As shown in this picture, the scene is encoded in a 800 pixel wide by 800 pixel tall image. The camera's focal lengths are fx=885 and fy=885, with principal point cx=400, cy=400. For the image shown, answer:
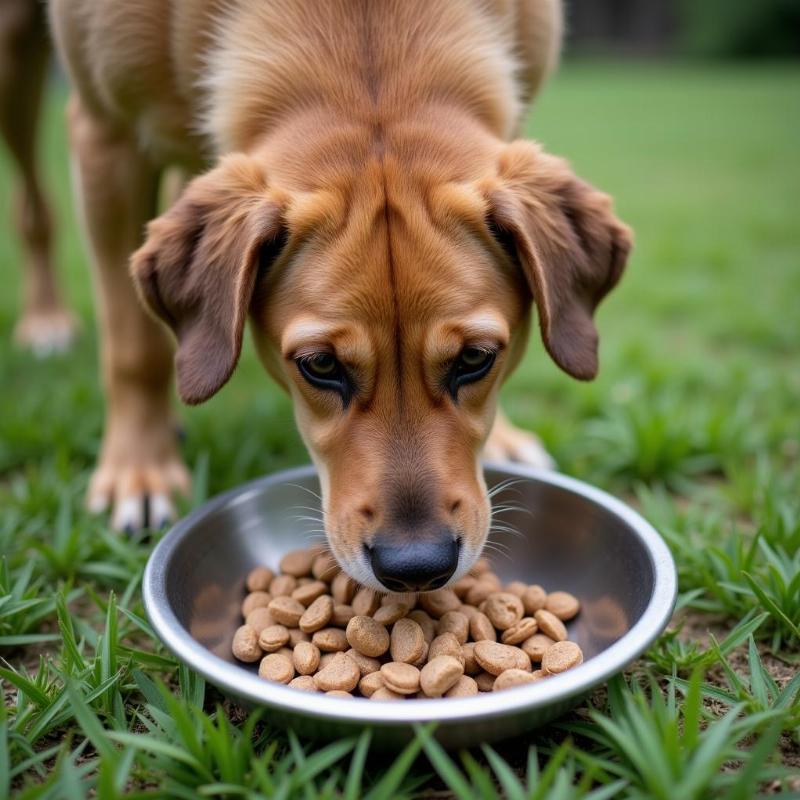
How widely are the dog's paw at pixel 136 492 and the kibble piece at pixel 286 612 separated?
1.15 m

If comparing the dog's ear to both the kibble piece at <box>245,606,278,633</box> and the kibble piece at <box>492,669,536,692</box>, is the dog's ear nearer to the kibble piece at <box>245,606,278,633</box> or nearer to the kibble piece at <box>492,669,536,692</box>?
the kibble piece at <box>245,606,278,633</box>

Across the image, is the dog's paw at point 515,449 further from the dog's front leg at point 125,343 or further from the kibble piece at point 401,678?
the kibble piece at point 401,678

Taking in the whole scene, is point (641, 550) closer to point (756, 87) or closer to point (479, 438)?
point (479, 438)

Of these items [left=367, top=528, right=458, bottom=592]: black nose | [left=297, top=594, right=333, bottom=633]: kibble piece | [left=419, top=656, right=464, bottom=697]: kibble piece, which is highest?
[left=367, top=528, right=458, bottom=592]: black nose

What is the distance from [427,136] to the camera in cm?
291

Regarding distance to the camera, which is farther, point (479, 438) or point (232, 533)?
point (232, 533)

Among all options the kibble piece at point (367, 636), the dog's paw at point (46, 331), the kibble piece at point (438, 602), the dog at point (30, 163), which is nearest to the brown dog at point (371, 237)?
the kibble piece at point (367, 636)

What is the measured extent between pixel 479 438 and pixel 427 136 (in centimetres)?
101

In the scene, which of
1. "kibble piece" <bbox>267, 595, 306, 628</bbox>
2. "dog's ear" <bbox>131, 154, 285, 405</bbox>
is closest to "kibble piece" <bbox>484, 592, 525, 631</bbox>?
"kibble piece" <bbox>267, 595, 306, 628</bbox>

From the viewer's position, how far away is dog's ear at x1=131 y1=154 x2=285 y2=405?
110 inches

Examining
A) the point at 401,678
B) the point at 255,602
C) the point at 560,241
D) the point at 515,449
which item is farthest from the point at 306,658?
the point at 515,449

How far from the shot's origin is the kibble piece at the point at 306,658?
262cm

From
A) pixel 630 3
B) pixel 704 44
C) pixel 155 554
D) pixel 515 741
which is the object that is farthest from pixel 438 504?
pixel 630 3

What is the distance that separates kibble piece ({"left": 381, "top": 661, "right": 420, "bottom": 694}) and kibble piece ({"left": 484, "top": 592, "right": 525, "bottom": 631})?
42 cm
